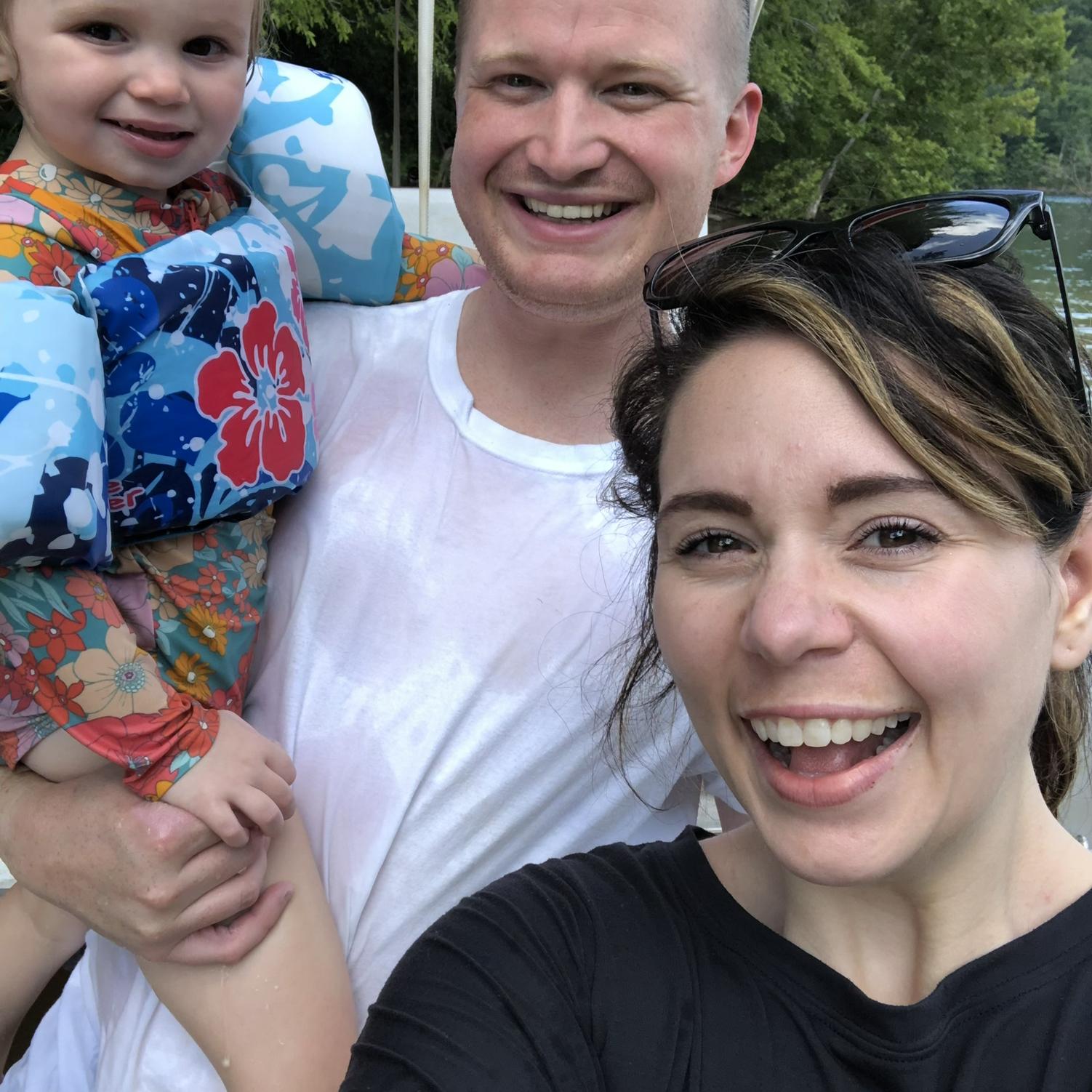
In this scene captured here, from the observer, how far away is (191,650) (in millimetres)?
1758

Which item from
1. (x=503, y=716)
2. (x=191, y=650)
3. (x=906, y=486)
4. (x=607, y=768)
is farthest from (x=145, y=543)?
(x=906, y=486)

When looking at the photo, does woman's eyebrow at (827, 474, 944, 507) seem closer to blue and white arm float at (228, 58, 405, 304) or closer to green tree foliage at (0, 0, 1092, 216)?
blue and white arm float at (228, 58, 405, 304)

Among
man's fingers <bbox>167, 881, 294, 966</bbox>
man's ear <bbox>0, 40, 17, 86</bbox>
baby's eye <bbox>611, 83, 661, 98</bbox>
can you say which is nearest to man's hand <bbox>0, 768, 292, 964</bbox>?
man's fingers <bbox>167, 881, 294, 966</bbox>

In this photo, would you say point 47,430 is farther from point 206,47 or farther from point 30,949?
point 30,949

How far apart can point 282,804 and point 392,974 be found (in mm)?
452

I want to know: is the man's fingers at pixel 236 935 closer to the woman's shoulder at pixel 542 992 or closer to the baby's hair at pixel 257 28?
the woman's shoulder at pixel 542 992

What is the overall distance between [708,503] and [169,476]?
0.87 m

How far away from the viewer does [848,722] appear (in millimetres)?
1157

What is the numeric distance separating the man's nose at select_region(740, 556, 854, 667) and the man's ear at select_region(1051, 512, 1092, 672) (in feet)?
0.98

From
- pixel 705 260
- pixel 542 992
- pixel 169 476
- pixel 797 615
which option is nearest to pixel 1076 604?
pixel 797 615

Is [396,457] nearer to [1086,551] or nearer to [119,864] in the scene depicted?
[119,864]

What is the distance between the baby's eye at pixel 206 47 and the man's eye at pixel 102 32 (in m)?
0.11

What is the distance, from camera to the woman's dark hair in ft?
3.83

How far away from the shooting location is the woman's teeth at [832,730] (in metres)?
1.16
